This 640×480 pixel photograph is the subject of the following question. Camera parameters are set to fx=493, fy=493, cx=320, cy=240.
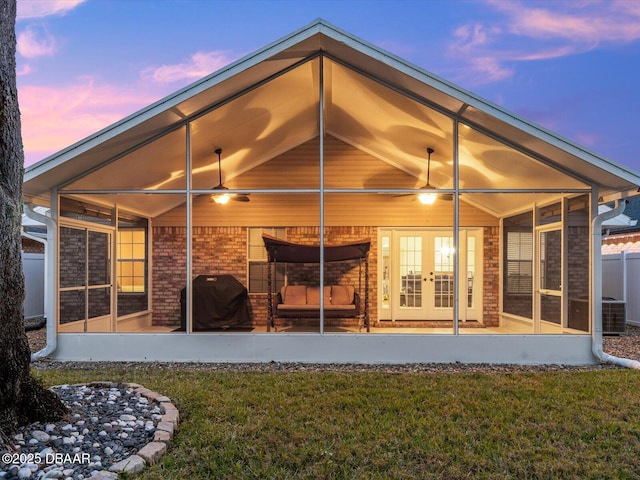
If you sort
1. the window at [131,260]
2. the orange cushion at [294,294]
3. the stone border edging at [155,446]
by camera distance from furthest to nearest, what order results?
1. the orange cushion at [294,294]
2. the window at [131,260]
3. the stone border edging at [155,446]

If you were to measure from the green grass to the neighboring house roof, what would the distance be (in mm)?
2588

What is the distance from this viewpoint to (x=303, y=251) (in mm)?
8211

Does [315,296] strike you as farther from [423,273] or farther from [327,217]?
[423,273]

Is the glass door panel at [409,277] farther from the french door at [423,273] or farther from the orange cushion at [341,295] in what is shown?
the orange cushion at [341,295]

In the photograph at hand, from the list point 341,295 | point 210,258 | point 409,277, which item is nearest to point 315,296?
point 341,295

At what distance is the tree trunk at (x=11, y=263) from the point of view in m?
3.26

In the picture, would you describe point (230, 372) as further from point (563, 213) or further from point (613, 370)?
point (563, 213)

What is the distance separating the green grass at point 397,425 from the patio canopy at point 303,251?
2.81 metres

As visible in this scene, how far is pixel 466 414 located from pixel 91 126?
597 inches

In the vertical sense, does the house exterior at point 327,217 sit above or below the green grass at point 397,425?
above

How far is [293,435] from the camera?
3.72 meters

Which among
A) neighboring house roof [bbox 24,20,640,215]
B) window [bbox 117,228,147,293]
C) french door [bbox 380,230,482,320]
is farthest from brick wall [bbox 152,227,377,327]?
neighboring house roof [bbox 24,20,640,215]

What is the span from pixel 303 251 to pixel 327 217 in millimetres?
2031

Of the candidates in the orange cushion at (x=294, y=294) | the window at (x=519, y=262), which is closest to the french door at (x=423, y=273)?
the window at (x=519, y=262)
